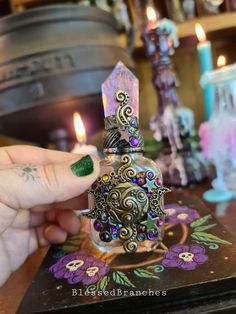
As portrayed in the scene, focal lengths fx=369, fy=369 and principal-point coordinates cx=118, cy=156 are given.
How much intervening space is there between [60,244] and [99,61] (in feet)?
1.33

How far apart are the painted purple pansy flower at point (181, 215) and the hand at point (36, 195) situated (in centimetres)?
12

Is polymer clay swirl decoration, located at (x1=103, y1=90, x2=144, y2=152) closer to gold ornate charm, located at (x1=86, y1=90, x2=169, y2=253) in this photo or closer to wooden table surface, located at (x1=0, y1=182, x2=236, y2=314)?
gold ornate charm, located at (x1=86, y1=90, x2=169, y2=253)

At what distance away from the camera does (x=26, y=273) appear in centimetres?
44

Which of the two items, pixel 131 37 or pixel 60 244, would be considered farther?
pixel 131 37

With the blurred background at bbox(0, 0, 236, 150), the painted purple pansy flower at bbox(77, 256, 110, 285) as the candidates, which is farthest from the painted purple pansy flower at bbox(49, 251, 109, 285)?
the blurred background at bbox(0, 0, 236, 150)

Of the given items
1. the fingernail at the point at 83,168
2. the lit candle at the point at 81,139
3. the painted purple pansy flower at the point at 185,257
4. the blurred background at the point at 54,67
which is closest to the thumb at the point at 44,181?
the fingernail at the point at 83,168

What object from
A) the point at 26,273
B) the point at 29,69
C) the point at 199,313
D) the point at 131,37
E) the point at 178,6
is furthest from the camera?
the point at 178,6

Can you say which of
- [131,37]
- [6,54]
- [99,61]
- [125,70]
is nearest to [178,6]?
[131,37]

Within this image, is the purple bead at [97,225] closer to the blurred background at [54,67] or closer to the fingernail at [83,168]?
the fingernail at [83,168]

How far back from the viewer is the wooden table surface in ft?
1.17

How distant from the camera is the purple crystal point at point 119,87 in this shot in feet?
1.28

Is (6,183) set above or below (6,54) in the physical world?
below

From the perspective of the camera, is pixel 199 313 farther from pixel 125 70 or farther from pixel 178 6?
pixel 178 6

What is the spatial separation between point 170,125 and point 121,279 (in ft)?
1.27
